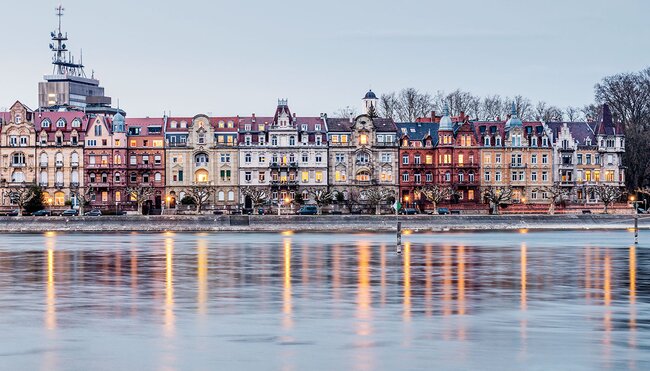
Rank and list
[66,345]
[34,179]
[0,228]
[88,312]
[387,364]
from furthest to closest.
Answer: [34,179] → [0,228] → [88,312] → [66,345] → [387,364]

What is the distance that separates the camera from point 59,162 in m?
124

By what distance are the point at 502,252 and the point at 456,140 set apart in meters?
76.0

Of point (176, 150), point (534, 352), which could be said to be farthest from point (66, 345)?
point (176, 150)

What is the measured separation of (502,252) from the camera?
2052 inches

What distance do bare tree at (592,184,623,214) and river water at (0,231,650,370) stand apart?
64.0 m

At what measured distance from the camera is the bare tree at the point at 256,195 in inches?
4641

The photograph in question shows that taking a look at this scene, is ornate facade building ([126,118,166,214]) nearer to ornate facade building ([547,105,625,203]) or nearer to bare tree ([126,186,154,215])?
bare tree ([126,186,154,215])

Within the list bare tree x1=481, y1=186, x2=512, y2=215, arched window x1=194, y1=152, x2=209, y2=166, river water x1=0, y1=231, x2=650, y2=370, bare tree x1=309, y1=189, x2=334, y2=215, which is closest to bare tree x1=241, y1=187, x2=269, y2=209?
bare tree x1=309, y1=189, x2=334, y2=215

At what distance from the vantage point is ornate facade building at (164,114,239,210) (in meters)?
126

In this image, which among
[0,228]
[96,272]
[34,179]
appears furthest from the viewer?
[34,179]

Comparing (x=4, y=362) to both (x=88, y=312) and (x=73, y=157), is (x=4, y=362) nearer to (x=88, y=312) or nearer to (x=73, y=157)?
(x=88, y=312)

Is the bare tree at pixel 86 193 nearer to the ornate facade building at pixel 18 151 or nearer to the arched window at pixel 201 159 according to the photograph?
the ornate facade building at pixel 18 151

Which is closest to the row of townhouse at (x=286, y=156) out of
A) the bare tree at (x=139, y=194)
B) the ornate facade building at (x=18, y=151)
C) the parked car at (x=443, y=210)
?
the ornate facade building at (x=18, y=151)

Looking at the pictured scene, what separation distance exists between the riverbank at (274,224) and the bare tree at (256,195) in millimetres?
23799
